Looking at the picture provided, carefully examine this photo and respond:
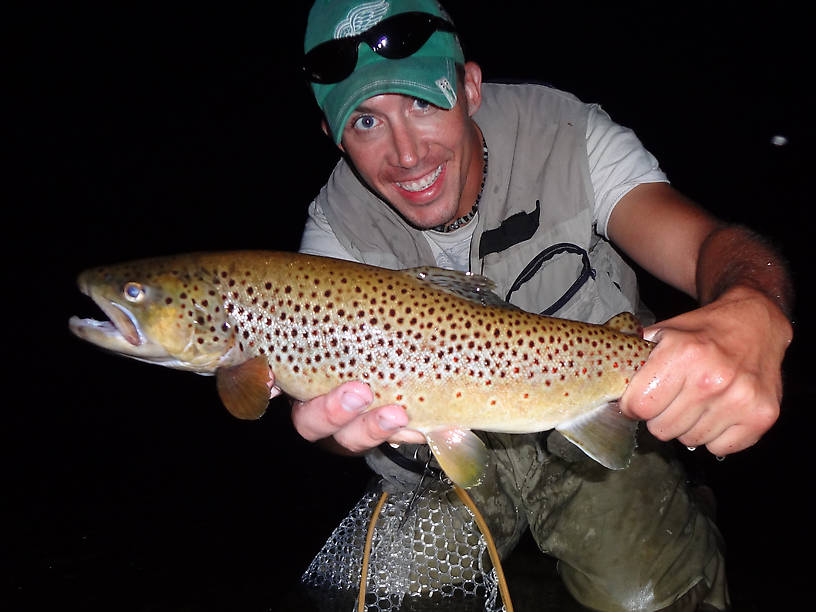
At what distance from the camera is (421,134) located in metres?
2.72

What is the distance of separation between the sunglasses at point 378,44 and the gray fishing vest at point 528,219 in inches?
23.3

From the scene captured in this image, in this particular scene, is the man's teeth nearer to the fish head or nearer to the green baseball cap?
the green baseball cap

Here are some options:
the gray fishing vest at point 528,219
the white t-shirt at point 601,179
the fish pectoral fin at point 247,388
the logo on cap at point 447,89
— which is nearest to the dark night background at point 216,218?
the fish pectoral fin at point 247,388

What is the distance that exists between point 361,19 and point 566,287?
1720 millimetres

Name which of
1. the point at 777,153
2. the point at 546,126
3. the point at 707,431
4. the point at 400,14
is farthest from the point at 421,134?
the point at 777,153

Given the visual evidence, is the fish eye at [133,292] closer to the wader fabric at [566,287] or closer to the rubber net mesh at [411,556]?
the wader fabric at [566,287]

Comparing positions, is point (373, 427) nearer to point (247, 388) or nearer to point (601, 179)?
point (247, 388)

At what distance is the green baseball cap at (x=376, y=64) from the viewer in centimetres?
258

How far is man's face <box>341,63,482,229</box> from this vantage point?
8.82ft

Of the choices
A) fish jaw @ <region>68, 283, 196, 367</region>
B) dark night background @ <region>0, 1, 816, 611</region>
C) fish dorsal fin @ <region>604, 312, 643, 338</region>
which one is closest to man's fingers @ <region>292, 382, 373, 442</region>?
fish jaw @ <region>68, 283, 196, 367</region>

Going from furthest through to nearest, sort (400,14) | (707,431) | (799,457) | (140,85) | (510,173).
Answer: (140,85), (799,457), (510,173), (400,14), (707,431)

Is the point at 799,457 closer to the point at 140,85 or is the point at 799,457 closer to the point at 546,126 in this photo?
the point at 546,126

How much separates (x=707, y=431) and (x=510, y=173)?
1.69 metres

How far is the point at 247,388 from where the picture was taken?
6.74 feet
